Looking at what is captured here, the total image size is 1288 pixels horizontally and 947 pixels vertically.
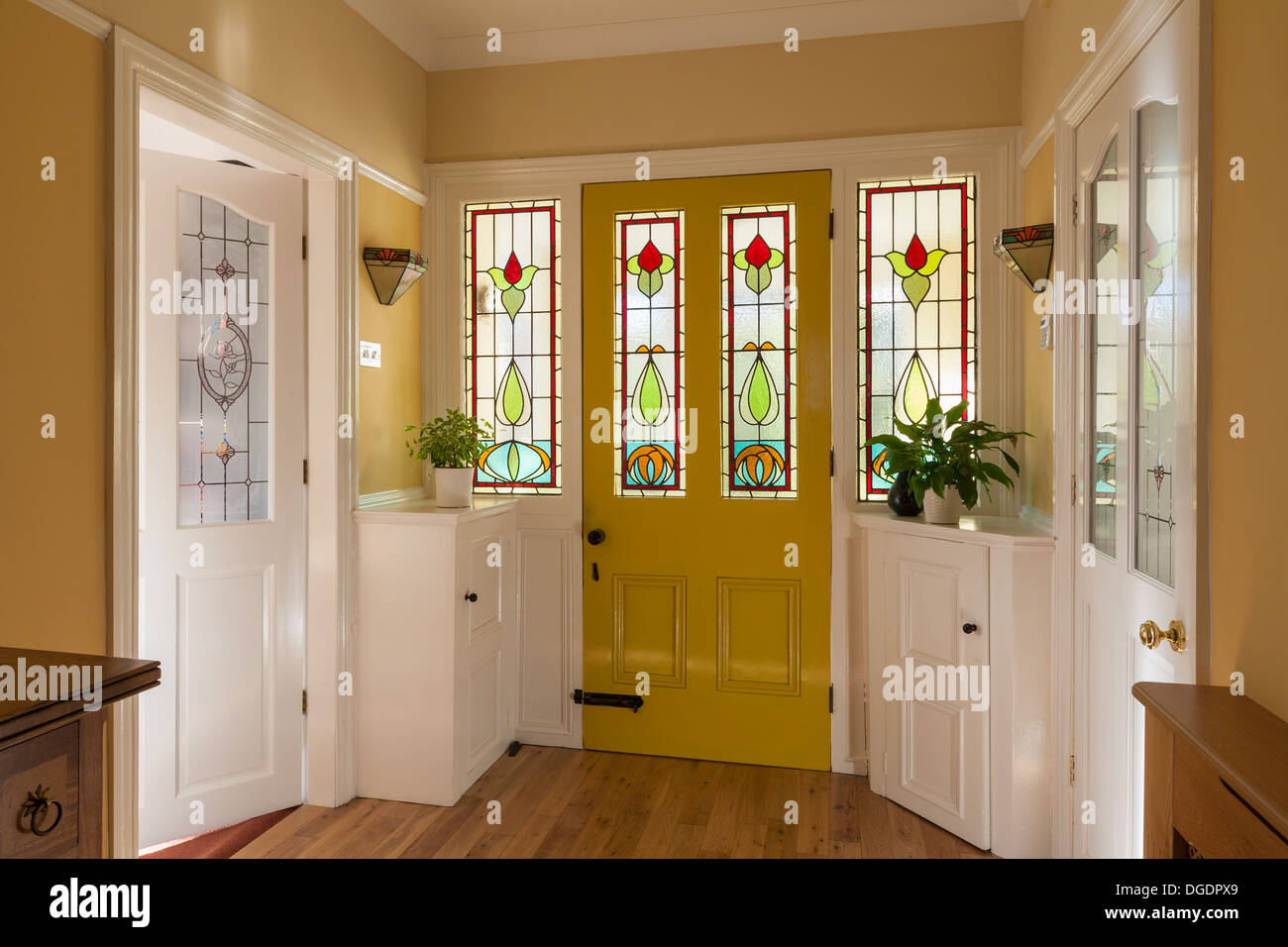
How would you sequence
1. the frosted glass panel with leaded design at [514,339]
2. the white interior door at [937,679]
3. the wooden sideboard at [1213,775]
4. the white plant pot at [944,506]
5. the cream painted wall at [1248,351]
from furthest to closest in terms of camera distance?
1. the frosted glass panel with leaded design at [514,339]
2. the white plant pot at [944,506]
3. the white interior door at [937,679]
4. the cream painted wall at [1248,351]
5. the wooden sideboard at [1213,775]

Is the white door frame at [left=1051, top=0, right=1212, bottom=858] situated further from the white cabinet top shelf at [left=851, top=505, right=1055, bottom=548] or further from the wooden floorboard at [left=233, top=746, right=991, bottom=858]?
the wooden floorboard at [left=233, top=746, right=991, bottom=858]

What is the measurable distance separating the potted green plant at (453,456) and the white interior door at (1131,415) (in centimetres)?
210

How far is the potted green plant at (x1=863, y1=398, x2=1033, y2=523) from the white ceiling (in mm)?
1538

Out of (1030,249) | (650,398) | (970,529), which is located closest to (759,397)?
(650,398)

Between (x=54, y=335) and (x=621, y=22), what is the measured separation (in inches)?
96.9

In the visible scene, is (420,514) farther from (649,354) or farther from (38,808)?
(38,808)

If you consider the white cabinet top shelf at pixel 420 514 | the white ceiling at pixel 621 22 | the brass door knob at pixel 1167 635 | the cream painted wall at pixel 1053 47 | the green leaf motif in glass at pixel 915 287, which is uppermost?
the white ceiling at pixel 621 22

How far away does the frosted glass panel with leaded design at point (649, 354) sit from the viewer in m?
3.35

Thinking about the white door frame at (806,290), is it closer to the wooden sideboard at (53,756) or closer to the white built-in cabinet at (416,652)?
the white built-in cabinet at (416,652)

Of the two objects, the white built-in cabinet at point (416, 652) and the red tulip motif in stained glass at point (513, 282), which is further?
the red tulip motif in stained glass at point (513, 282)

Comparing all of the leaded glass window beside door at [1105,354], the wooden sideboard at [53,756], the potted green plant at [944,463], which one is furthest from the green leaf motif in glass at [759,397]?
the wooden sideboard at [53,756]

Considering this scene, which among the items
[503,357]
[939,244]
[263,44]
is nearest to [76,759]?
[263,44]

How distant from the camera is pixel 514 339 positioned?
3.51 metres

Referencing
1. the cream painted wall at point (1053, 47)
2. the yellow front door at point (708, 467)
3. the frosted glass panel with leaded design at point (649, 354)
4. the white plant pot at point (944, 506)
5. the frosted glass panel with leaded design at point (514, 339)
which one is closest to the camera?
the cream painted wall at point (1053, 47)
